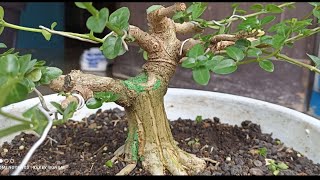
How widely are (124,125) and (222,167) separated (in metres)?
0.28

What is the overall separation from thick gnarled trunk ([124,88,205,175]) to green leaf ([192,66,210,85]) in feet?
0.45

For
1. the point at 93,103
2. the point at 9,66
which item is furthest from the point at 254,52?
the point at 9,66

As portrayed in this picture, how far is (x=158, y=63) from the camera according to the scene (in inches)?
28.9

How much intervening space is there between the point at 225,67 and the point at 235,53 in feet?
0.13

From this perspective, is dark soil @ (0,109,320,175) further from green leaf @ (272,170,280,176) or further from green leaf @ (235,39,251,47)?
green leaf @ (235,39,251,47)

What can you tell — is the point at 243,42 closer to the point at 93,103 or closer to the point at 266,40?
the point at 266,40

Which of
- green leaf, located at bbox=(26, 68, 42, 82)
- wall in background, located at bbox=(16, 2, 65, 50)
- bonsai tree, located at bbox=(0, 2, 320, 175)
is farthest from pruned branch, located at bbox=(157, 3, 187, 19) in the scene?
wall in background, located at bbox=(16, 2, 65, 50)

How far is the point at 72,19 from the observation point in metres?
2.77

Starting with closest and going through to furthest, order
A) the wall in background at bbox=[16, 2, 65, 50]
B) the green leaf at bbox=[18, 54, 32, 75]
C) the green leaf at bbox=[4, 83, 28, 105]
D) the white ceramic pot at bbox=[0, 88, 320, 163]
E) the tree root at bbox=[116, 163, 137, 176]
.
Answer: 1. the green leaf at bbox=[4, 83, 28, 105]
2. the green leaf at bbox=[18, 54, 32, 75]
3. the tree root at bbox=[116, 163, 137, 176]
4. the white ceramic pot at bbox=[0, 88, 320, 163]
5. the wall in background at bbox=[16, 2, 65, 50]

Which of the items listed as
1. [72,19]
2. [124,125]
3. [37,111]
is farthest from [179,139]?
[72,19]

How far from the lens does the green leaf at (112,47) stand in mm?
604

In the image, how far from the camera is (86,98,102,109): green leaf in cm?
62
